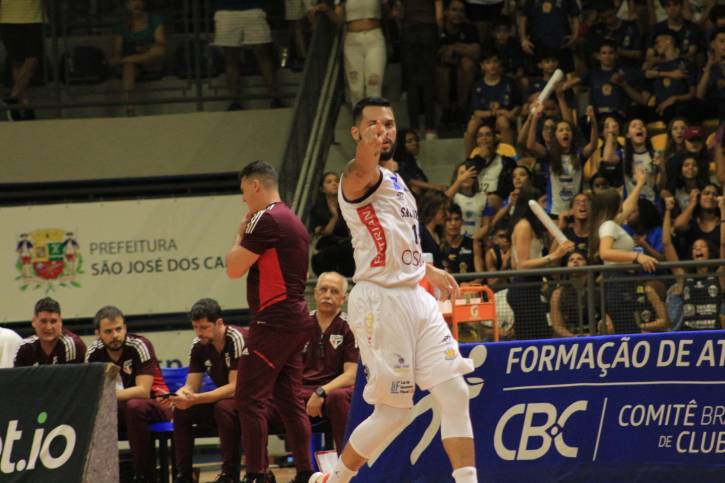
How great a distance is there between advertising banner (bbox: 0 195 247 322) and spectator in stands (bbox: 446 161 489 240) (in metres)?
2.79

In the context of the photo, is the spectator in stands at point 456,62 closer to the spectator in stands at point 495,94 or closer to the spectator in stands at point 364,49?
the spectator in stands at point 495,94

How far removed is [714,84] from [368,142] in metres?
8.54

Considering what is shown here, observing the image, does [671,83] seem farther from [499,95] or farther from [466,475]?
[466,475]

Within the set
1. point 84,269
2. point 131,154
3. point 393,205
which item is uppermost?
point 393,205

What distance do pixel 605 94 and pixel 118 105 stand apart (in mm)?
6131

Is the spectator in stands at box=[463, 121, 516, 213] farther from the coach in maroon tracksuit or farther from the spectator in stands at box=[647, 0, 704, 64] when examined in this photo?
the coach in maroon tracksuit

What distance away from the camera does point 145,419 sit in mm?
9852

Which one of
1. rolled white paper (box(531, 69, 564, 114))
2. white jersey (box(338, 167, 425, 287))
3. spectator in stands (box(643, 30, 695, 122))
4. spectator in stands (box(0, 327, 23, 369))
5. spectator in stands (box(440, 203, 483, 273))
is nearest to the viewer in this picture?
white jersey (box(338, 167, 425, 287))

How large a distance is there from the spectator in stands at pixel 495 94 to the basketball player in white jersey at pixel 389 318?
7.55 m

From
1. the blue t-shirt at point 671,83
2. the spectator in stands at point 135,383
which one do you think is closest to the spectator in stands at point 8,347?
the spectator in stands at point 135,383

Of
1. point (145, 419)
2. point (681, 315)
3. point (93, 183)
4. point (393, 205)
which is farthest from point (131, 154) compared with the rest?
point (393, 205)

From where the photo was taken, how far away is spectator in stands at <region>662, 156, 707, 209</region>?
1262 centimetres

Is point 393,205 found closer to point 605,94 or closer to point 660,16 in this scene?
point 605,94

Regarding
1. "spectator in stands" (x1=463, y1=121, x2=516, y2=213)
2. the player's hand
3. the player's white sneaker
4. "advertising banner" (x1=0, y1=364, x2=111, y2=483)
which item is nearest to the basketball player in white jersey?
the player's white sneaker
